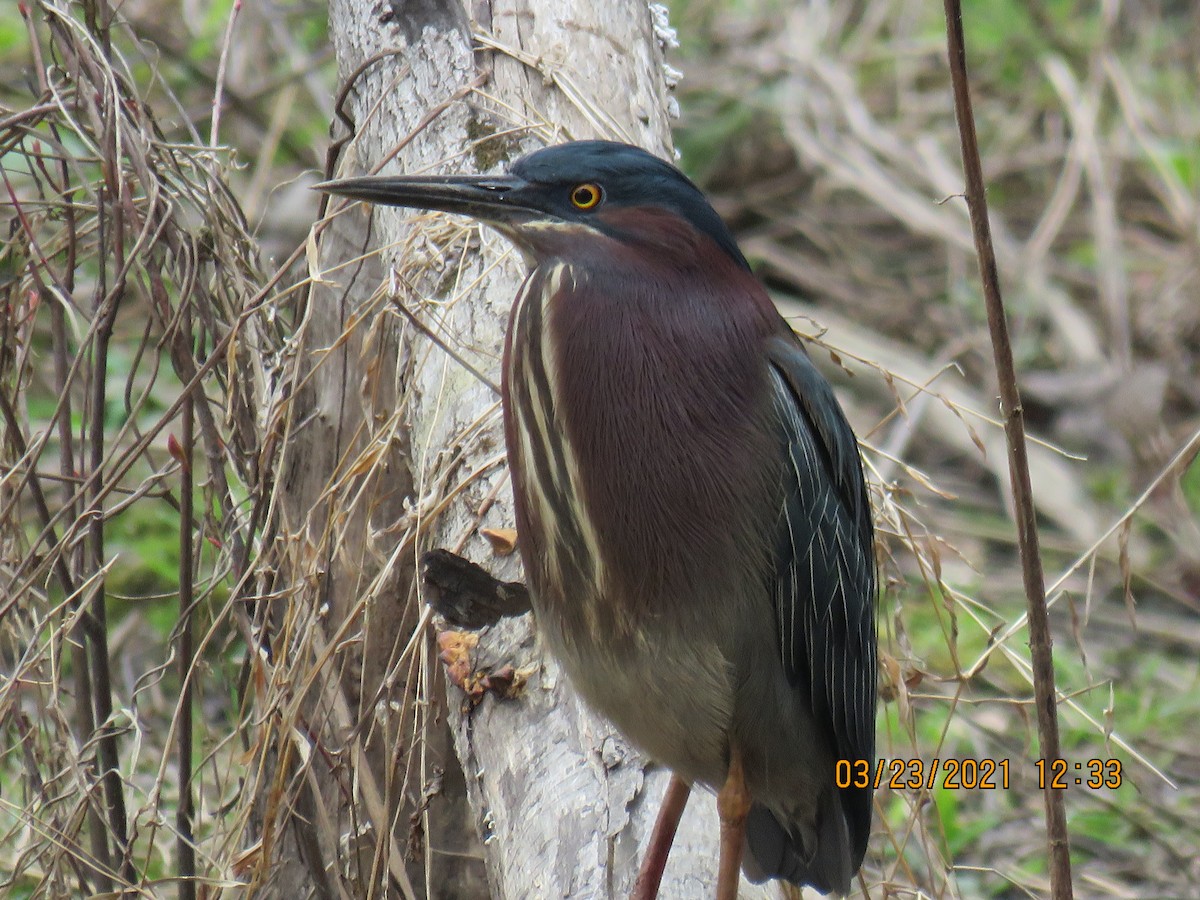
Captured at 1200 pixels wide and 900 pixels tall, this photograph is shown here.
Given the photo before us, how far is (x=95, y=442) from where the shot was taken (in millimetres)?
2686

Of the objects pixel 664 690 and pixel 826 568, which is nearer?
pixel 664 690

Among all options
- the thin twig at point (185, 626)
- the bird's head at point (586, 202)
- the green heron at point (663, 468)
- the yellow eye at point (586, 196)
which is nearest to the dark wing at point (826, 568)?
the green heron at point (663, 468)

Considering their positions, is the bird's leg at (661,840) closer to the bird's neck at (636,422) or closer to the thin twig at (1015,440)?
the bird's neck at (636,422)

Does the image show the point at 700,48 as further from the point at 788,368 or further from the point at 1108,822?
the point at 788,368

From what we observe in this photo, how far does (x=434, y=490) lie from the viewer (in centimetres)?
257

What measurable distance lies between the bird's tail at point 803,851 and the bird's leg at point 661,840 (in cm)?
21

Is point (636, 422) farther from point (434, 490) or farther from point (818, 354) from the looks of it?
point (818, 354)

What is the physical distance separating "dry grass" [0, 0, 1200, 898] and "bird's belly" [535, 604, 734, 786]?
14.1 inches

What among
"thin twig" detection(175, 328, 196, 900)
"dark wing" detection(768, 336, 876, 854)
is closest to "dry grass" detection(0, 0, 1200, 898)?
"thin twig" detection(175, 328, 196, 900)
